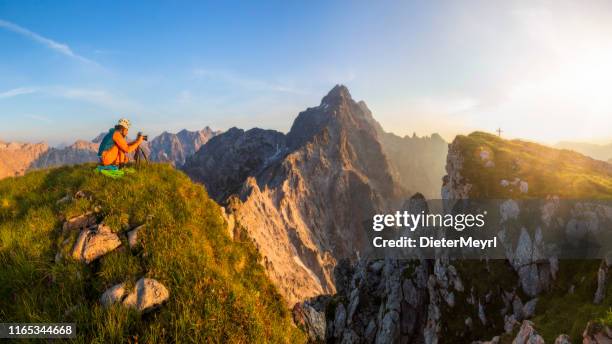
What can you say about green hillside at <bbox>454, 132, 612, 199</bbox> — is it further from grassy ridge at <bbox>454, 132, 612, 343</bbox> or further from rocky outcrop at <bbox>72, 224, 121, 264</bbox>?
rocky outcrop at <bbox>72, 224, 121, 264</bbox>

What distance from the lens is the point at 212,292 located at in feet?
23.1

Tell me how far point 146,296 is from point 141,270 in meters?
1.12

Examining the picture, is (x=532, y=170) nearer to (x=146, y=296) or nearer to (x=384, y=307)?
(x=384, y=307)

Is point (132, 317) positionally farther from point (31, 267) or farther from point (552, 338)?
point (552, 338)

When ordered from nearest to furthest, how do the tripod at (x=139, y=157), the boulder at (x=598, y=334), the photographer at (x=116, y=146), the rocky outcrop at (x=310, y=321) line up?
the rocky outcrop at (x=310, y=321) < the photographer at (x=116, y=146) < the tripod at (x=139, y=157) < the boulder at (x=598, y=334)

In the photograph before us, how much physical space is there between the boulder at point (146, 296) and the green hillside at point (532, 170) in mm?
66611

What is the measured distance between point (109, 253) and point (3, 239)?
2919 mm

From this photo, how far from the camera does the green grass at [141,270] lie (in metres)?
6.04

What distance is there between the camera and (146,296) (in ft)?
21.5

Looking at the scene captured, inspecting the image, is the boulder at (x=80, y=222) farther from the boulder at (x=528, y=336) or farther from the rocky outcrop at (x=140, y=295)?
the boulder at (x=528, y=336)

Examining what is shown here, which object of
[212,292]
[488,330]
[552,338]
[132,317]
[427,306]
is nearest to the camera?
[132,317]

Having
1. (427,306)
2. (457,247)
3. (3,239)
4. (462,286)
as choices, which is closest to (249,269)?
(3,239)

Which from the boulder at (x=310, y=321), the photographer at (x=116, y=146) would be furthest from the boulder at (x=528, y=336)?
the photographer at (x=116, y=146)

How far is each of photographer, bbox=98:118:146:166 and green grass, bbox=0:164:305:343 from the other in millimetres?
1539
